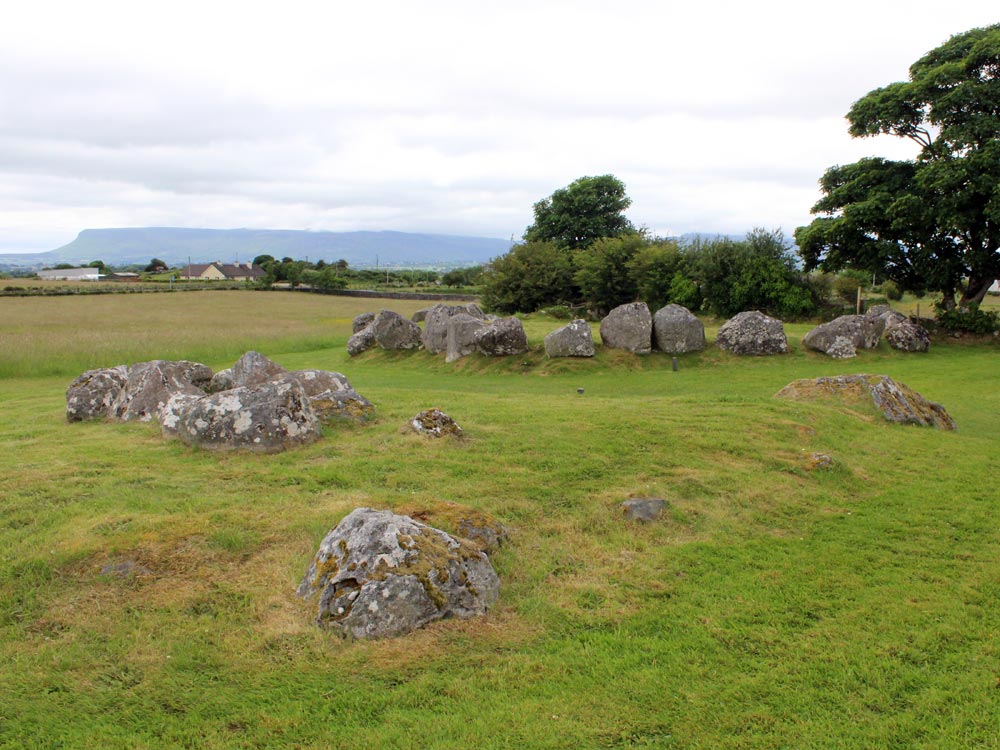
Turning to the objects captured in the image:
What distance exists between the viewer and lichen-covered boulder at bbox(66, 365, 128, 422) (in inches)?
577

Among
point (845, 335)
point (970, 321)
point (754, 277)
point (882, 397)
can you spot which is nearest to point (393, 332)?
point (845, 335)

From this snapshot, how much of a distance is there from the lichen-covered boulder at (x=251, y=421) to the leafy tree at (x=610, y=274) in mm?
32273

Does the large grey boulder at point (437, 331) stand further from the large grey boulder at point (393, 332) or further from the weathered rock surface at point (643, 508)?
the weathered rock surface at point (643, 508)

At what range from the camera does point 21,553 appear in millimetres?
7562

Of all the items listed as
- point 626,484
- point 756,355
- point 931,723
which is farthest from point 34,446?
point 756,355

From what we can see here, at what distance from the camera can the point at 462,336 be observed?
2673 centimetres

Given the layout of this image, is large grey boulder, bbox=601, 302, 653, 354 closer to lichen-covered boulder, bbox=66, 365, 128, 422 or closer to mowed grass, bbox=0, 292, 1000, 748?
mowed grass, bbox=0, 292, 1000, 748

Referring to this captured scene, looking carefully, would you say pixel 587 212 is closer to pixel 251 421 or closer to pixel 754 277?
pixel 754 277

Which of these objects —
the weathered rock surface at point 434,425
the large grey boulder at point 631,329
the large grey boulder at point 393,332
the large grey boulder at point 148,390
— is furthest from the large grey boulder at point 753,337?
the large grey boulder at point 148,390

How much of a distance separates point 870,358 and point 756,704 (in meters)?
24.3

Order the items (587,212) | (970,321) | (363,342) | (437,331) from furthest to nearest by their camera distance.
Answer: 1. (587,212)
2. (970,321)
3. (363,342)
4. (437,331)

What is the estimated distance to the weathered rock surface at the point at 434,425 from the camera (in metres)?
12.1

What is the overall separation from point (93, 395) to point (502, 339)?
14382 mm

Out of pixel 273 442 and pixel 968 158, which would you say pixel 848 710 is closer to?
pixel 273 442
